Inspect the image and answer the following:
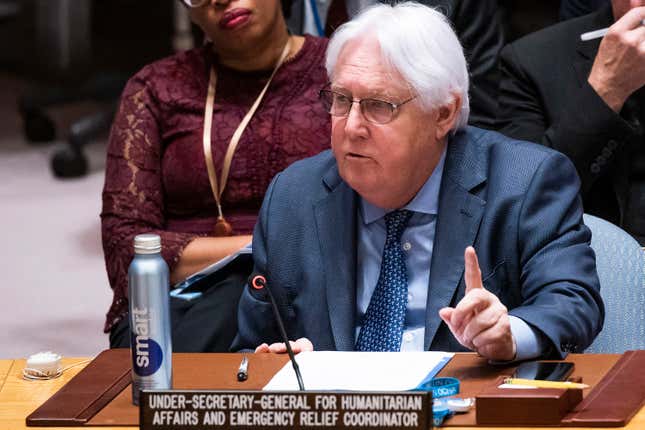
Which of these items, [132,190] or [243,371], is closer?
[243,371]

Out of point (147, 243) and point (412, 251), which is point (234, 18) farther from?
point (147, 243)

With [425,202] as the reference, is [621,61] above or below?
above

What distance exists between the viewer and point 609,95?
334cm

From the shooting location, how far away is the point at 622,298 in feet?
8.97

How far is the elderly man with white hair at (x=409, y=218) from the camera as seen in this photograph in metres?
2.62

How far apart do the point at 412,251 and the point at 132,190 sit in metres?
0.99

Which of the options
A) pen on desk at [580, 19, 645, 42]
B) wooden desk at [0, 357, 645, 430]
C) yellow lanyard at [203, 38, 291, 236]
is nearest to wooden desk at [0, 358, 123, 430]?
wooden desk at [0, 357, 645, 430]

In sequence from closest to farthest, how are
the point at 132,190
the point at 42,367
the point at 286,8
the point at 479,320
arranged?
the point at 479,320 < the point at 42,367 < the point at 132,190 < the point at 286,8

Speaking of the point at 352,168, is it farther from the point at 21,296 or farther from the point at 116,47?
the point at 116,47

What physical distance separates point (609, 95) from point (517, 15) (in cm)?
341

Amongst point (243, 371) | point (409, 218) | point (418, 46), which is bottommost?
point (243, 371)

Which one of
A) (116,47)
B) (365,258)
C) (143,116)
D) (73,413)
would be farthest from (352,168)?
(116,47)

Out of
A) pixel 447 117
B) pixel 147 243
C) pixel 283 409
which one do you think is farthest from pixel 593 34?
pixel 283 409

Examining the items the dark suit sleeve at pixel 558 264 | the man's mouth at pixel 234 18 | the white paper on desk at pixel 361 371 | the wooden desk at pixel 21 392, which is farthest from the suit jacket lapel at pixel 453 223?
the man's mouth at pixel 234 18
